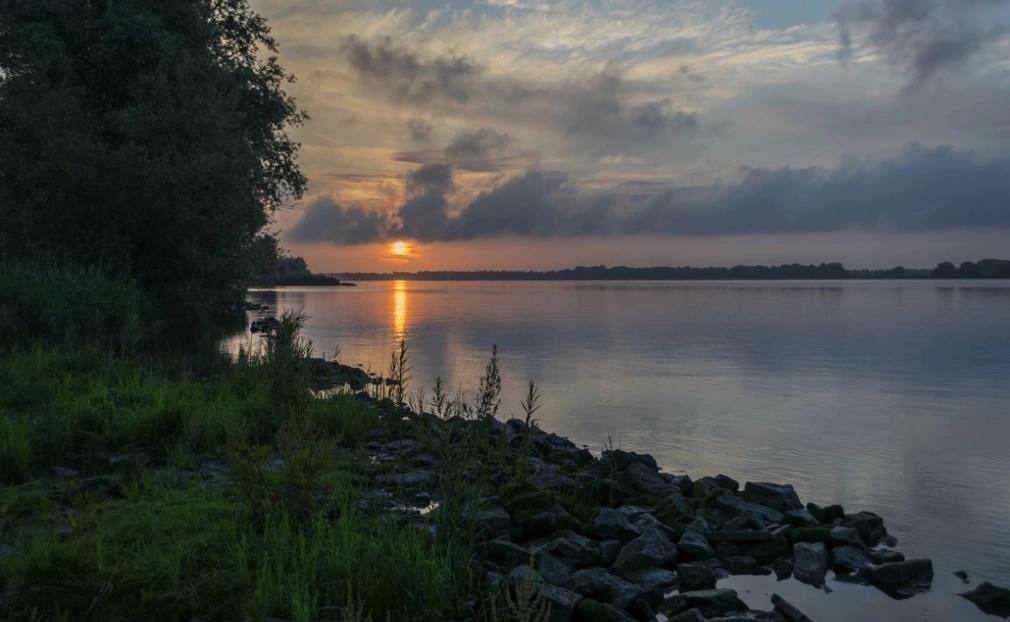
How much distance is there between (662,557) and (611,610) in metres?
2.20

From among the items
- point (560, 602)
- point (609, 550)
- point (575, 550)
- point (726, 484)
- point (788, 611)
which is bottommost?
point (726, 484)

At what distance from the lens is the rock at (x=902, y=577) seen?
9305 millimetres

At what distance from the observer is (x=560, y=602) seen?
6996 mm

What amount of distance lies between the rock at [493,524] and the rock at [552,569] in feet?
2.16

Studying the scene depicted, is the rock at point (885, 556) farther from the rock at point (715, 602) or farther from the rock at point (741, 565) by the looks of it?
the rock at point (715, 602)

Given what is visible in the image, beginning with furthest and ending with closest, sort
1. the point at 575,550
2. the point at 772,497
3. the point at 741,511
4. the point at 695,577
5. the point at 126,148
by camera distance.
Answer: the point at 126,148, the point at 772,497, the point at 741,511, the point at 575,550, the point at 695,577

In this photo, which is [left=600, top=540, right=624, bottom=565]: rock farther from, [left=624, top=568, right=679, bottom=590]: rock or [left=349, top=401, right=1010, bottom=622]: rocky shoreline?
[left=624, top=568, right=679, bottom=590]: rock

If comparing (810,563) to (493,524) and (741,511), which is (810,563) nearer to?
(741,511)

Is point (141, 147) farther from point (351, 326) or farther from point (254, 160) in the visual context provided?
point (351, 326)

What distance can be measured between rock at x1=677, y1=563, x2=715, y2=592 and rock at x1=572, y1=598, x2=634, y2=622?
5.93 ft

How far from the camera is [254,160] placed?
33469 millimetres

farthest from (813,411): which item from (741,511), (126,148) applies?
(126,148)

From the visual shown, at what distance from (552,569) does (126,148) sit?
86.2 feet

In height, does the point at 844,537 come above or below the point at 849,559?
above
